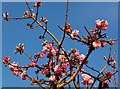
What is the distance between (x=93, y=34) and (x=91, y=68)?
682 mm

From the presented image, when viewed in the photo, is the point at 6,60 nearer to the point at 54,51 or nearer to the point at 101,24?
the point at 54,51

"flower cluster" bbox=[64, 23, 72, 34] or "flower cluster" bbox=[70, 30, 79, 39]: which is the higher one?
"flower cluster" bbox=[64, 23, 72, 34]

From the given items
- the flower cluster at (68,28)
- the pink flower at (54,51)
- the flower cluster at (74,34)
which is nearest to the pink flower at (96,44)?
the flower cluster at (74,34)

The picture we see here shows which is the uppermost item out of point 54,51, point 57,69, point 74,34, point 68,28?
point 68,28

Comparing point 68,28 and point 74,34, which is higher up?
point 68,28

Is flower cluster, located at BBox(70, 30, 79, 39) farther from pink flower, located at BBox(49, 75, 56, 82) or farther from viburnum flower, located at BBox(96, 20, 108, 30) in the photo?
pink flower, located at BBox(49, 75, 56, 82)

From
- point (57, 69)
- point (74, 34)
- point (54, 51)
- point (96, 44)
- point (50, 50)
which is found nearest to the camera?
point (96, 44)

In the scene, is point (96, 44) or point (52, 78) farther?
point (52, 78)

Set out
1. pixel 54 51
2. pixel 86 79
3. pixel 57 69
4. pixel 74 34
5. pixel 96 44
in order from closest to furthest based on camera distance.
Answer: pixel 96 44, pixel 57 69, pixel 86 79, pixel 74 34, pixel 54 51

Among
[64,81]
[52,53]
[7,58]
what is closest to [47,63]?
[52,53]

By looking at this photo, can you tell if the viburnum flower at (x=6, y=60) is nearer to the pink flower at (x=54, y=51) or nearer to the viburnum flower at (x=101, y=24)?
the pink flower at (x=54, y=51)

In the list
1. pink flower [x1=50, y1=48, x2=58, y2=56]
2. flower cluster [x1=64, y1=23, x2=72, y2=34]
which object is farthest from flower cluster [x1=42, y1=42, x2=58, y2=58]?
flower cluster [x1=64, y1=23, x2=72, y2=34]

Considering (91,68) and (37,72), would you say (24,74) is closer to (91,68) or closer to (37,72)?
(37,72)

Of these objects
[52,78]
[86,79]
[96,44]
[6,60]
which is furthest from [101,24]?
[6,60]
